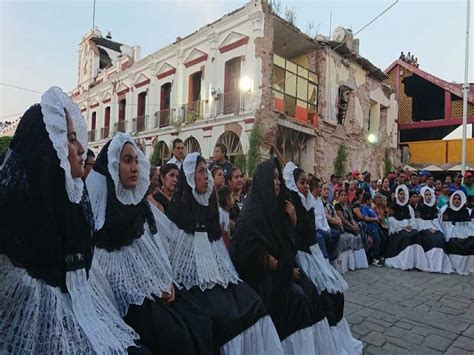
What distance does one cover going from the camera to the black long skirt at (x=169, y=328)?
1952 mm

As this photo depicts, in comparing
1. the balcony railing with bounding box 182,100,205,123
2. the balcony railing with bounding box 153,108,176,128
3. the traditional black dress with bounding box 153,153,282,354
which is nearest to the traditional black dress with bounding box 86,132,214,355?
the traditional black dress with bounding box 153,153,282,354

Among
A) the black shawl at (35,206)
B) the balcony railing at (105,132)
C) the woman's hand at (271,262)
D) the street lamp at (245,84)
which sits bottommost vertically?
the woman's hand at (271,262)

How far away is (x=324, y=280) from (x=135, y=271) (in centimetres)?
183

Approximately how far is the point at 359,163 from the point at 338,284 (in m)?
14.4

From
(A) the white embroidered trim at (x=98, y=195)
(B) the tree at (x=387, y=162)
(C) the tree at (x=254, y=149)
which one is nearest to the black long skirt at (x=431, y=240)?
(C) the tree at (x=254, y=149)

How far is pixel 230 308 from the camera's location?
2367 mm

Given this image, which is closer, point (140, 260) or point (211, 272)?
point (140, 260)

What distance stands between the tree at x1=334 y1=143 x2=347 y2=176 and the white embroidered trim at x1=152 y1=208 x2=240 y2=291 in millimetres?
12796

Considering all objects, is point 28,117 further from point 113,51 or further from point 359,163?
point 113,51

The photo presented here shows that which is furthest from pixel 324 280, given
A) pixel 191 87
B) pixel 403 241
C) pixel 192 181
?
pixel 191 87

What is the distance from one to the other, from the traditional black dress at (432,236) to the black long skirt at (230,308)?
5813 millimetres

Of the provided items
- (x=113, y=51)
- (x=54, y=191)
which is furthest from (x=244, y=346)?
(x=113, y=51)

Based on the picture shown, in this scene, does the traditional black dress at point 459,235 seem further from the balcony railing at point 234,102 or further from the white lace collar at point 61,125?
the white lace collar at point 61,125

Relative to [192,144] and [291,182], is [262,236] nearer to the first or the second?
[291,182]
